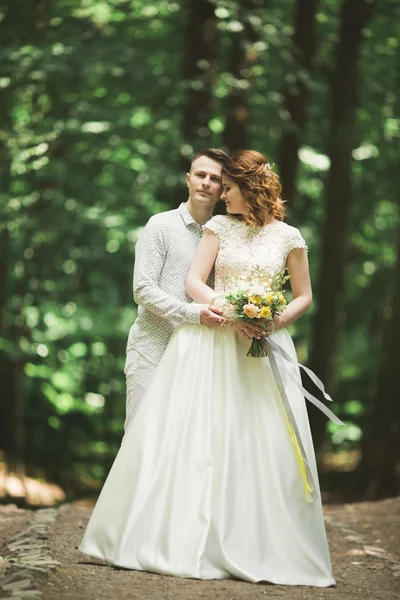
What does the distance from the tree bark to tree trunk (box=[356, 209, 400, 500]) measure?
2.46m

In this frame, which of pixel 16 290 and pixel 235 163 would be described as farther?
pixel 16 290

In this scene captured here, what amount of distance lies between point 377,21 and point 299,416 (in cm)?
1008

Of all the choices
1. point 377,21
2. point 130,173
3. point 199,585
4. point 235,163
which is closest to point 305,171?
point 377,21

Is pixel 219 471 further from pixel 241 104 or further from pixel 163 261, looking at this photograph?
pixel 241 104

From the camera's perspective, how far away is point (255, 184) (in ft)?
17.1

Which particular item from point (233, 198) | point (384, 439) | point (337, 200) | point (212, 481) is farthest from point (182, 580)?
point (337, 200)

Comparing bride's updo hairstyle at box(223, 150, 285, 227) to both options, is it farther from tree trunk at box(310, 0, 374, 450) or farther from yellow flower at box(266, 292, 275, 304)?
tree trunk at box(310, 0, 374, 450)

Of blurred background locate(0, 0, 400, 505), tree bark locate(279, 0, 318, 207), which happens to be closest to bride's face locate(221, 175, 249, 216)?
blurred background locate(0, 0, 400, 505)

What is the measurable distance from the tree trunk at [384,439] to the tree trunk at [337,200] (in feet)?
5.26

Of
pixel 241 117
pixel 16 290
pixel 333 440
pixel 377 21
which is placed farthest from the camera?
pixel 333 440

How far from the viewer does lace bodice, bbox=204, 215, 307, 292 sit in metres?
5.25

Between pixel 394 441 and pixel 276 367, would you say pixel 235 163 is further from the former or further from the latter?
pixel 394 441

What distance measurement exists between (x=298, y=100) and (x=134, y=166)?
8.08 ft

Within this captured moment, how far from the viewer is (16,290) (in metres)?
11.8
